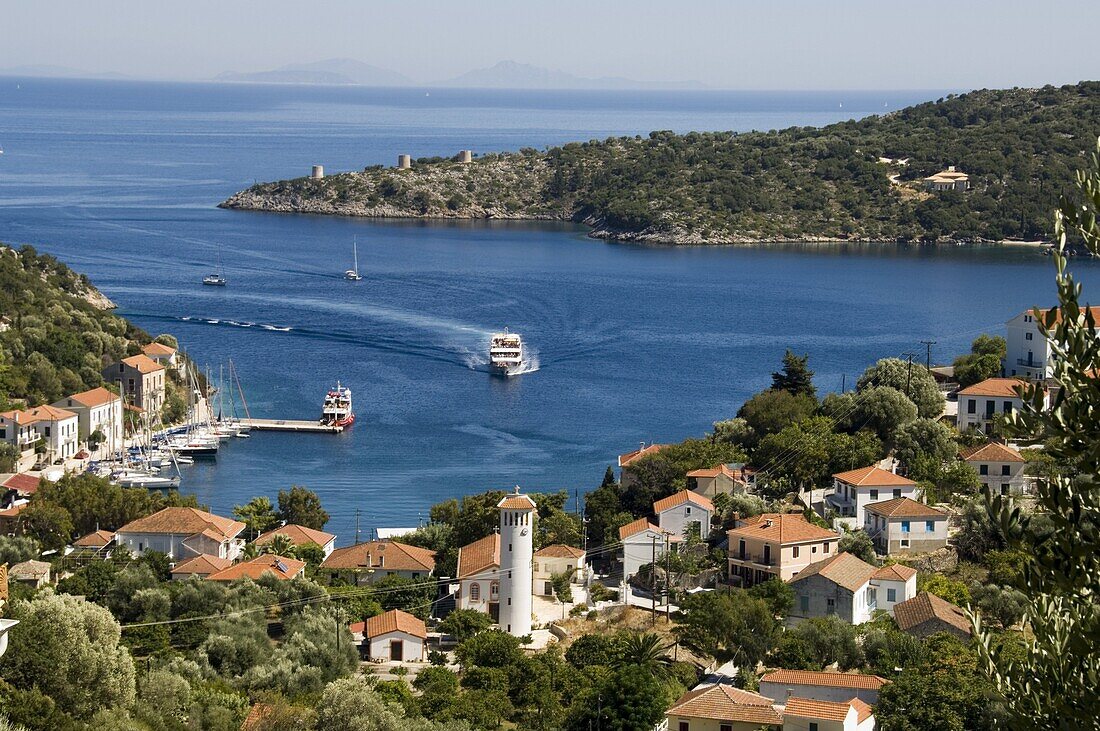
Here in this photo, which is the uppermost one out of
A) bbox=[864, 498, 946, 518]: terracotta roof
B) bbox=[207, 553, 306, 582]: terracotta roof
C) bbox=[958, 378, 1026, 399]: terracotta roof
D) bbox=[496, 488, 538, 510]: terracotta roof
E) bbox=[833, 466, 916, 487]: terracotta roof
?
bbox=[958, 378, 1026, 399]: terracotta roof

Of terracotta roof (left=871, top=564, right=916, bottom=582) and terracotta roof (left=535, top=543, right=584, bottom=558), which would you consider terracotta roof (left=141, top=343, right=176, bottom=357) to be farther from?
terracotta roof (left=871, top=564, right=916, bottom=582)

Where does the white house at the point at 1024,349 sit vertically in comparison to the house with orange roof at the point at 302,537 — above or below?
above

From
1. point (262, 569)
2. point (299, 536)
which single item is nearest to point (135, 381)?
point (299, 536)

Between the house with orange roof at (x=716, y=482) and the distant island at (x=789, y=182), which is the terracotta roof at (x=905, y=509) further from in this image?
the distant island at (x=789, y=182)

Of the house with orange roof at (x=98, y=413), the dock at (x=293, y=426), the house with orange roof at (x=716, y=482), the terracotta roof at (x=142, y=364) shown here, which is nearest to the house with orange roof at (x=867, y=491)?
the house with orange roof at (x=716, y=482)

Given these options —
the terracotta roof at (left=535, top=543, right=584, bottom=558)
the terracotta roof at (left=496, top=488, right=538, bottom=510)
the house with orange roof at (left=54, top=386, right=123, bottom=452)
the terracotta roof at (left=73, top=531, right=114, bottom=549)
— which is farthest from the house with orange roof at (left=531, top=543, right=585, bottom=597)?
the house with orange roof at (left=54, top=386, right=123, bottom=452)

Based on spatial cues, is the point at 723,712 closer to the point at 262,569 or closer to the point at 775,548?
the point at 775,548
